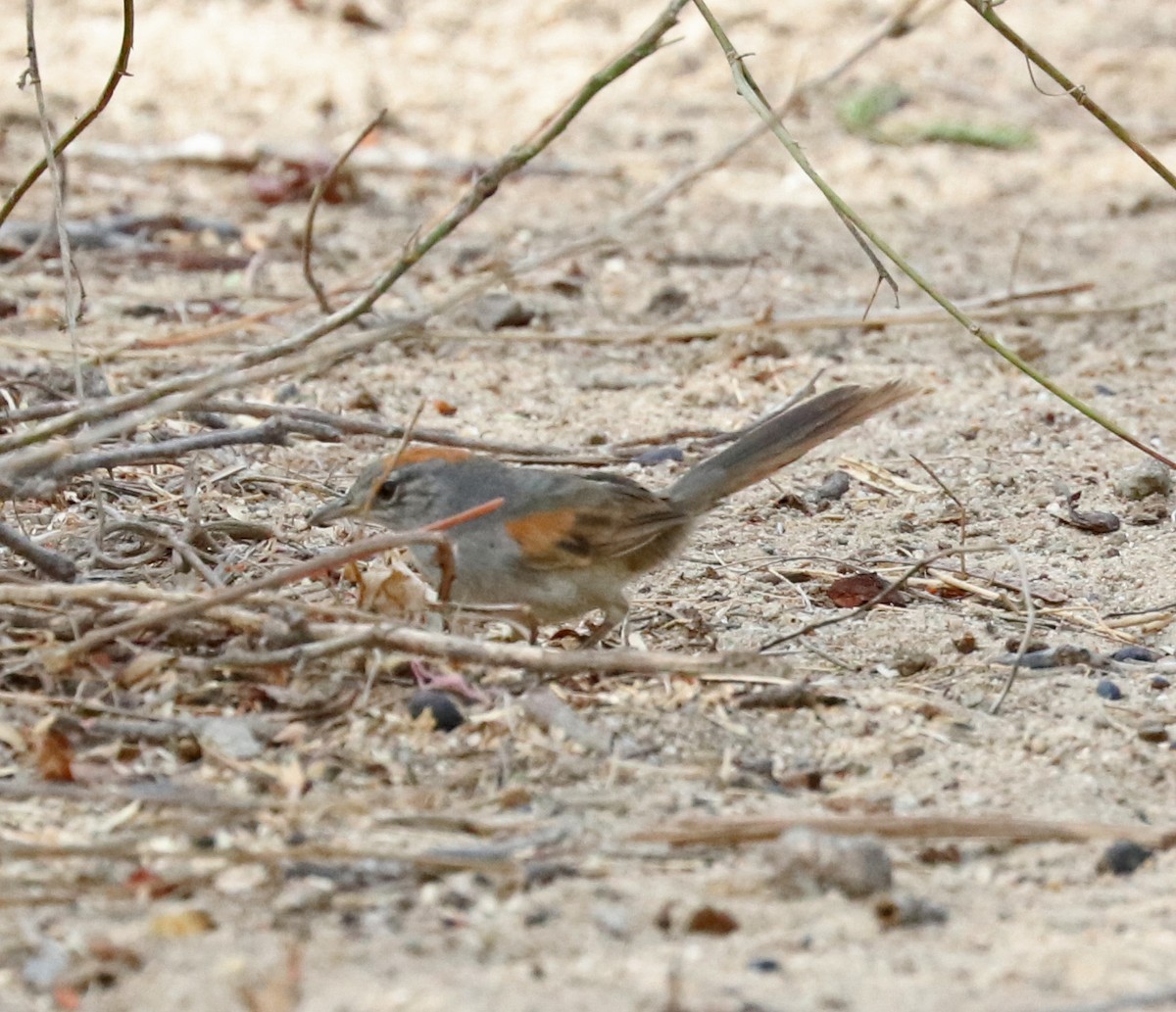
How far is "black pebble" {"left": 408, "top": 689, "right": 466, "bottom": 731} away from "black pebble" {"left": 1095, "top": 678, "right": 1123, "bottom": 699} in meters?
1.57

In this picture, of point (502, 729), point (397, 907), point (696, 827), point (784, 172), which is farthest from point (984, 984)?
point (784, 172)

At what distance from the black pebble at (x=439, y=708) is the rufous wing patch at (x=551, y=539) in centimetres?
90

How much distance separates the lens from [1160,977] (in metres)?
3.05

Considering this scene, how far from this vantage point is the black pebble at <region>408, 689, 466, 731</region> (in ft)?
13.3

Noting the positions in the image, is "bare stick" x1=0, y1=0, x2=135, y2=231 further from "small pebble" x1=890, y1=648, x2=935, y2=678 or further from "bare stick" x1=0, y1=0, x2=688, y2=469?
"small pebble" x1=890, y1=648, x2=935, y2=678

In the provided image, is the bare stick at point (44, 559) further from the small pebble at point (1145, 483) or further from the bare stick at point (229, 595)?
the small pebble at point (1145, 483)

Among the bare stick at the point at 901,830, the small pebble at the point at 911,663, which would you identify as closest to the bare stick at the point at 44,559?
the bare stick at the point at 901,830

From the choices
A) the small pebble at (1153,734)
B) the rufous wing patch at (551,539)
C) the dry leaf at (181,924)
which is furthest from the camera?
the rufous wing patch at (551,539)

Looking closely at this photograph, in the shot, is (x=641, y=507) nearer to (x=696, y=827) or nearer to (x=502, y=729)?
(x=502, y=729)

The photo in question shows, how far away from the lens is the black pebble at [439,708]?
405cm

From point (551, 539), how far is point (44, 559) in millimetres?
1340

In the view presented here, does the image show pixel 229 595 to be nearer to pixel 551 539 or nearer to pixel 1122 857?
pixel 551 539

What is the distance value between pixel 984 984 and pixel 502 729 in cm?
135

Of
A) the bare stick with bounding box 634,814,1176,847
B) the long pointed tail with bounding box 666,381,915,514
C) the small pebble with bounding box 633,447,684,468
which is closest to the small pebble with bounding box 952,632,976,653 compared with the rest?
the long pointed tail with bounding box 666,381,915,514
